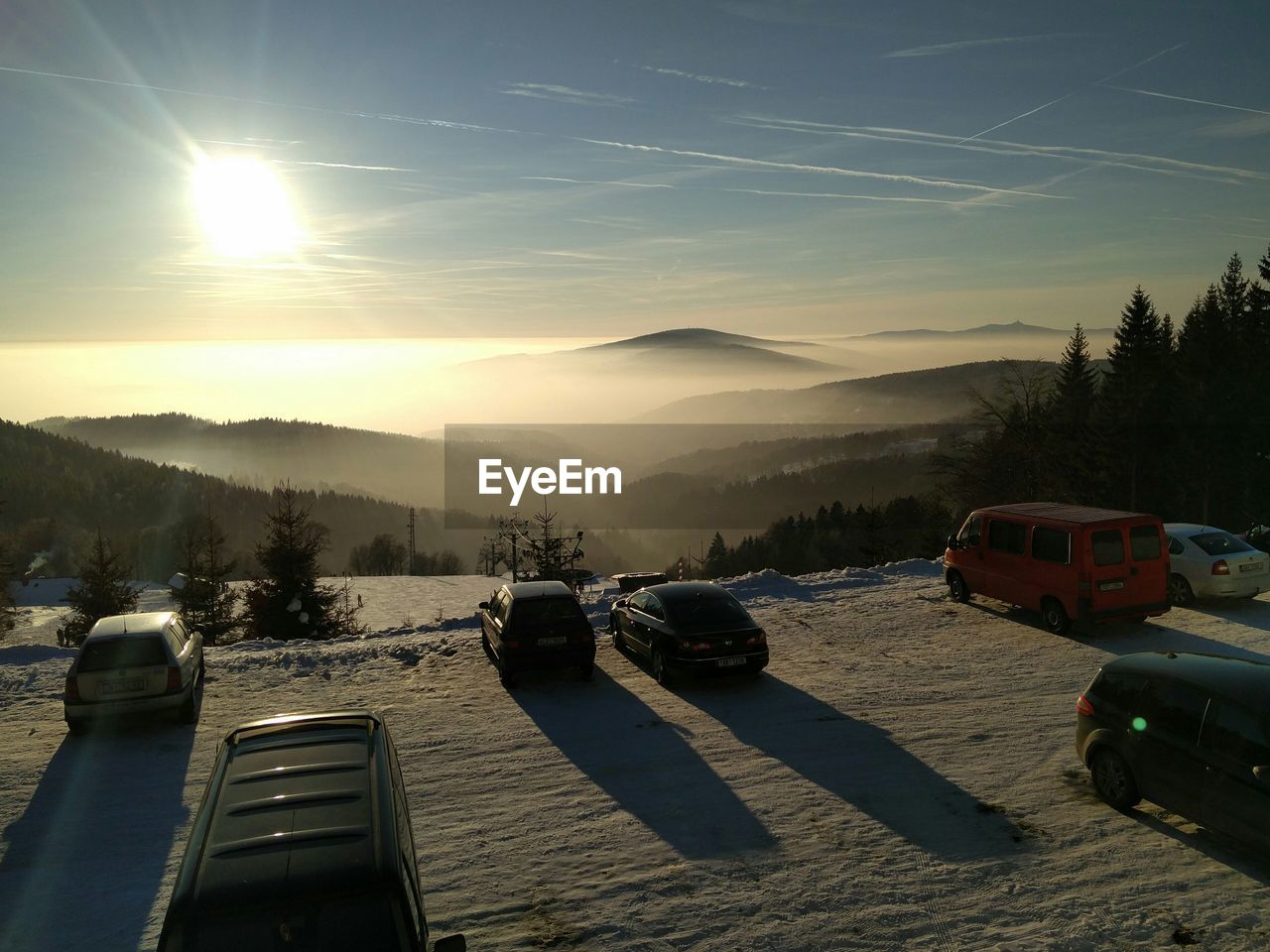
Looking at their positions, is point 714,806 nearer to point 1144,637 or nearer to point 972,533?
point 1144,637

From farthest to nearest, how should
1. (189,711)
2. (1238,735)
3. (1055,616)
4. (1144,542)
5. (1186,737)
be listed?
(1055,616) → (1144,542) → (189,711) → (1186,737) → (1238,735)

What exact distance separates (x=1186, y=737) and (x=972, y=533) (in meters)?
10.4

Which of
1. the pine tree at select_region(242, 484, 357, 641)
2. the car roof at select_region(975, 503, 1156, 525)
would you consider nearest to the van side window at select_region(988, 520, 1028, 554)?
the car roof at select_region(975, 503, 1156, 525)

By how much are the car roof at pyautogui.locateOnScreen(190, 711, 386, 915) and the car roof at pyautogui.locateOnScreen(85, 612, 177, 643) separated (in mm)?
7181

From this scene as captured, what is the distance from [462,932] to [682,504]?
16751 cm

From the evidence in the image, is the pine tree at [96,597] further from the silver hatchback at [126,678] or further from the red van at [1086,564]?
the red van at [1086,564]

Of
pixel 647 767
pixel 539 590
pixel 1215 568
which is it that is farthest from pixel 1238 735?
pixel 1215 568

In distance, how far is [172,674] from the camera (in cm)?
1176

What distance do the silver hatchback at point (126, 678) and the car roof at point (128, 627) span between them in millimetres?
14

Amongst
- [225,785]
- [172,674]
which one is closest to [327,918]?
[225,785]

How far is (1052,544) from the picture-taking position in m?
15.5

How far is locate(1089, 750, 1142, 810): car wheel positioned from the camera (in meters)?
8.53

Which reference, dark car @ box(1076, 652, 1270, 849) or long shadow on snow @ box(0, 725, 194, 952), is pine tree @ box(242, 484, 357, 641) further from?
dark car @ box(1076, 652, 1270, 849)

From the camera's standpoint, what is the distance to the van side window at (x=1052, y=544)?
1509cm
